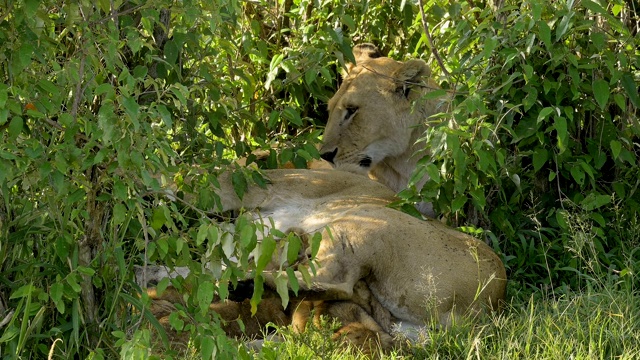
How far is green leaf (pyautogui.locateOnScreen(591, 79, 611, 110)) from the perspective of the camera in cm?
492

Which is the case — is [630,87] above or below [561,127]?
above

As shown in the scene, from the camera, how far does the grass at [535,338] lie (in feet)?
12.2

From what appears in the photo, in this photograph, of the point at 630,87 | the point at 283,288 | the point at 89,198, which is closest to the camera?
the point at 283,288

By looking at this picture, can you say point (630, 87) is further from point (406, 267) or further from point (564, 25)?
point (406, 267)

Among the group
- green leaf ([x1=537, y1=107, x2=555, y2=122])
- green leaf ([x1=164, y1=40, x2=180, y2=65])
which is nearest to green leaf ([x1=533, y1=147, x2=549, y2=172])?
green leaf ([x1=537, y1=107, x2=555, y2=122])

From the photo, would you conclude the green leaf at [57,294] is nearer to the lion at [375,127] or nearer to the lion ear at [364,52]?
the lion at [375,127]

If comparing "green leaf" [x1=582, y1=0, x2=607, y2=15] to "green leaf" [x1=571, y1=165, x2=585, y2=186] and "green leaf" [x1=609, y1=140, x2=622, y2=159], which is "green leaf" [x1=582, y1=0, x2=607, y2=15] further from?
"green leaf" [x1=571, y1=165, x2=585, y2=186]

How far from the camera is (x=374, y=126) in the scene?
6.39 meters

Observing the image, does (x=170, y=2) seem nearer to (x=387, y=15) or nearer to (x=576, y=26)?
(x=576, y=26)

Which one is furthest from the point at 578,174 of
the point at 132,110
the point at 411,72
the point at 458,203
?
the point at 132,110

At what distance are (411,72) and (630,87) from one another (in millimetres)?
1460

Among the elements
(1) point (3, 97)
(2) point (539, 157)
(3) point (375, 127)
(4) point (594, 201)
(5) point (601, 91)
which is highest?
(1) point (3, 97)

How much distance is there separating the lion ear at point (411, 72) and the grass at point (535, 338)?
2.12m

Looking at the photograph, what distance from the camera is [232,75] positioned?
19.8ft
